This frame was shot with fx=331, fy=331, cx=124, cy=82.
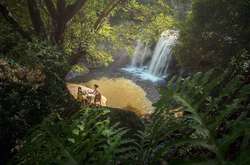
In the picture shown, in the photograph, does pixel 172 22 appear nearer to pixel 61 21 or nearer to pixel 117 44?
pixel 117 44

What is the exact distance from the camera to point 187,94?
182cm

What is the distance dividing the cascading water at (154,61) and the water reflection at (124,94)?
292cm

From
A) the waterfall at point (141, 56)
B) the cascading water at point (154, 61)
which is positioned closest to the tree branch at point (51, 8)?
the cascading water at point (154, 61)

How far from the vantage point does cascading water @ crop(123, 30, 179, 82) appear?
2414cm

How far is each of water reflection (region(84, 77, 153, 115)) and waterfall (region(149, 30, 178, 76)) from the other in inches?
144

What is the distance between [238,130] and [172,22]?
12.5m

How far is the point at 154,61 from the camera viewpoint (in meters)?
26.3

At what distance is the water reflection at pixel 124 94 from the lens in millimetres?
16656

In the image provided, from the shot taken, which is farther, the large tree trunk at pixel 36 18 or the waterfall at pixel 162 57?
the waterfall at pixel 162 57

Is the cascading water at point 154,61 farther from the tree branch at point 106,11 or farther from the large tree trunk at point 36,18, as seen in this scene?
the large tree trunk at point 36,18

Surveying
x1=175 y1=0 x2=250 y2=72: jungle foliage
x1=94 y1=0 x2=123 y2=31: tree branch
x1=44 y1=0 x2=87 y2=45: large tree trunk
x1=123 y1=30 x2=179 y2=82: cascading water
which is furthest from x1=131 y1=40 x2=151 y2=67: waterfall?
x1=44 y1=0 x2=87 y2=45: large tree trunk

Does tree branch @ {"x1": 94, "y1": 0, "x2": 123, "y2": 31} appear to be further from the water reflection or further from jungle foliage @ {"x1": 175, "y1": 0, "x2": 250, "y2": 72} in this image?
the water reflection

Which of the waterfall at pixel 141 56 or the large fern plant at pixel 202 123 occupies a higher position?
the large fern plant at pixel 202 123

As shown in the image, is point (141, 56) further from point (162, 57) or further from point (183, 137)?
point (183, 137)
